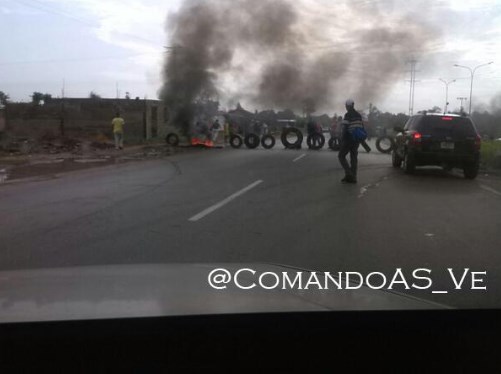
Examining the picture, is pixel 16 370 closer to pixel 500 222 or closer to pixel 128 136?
pixel 500 222

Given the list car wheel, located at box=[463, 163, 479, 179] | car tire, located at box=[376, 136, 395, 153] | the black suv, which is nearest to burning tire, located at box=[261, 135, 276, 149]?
car tire, located at box=[376, 136, 395, 153]

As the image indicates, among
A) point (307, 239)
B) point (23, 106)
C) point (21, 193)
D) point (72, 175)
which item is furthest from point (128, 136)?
point (307, 239)

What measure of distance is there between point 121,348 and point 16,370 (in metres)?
0.36

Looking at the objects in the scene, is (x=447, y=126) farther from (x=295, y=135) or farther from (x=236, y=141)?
(x=236, y=141)

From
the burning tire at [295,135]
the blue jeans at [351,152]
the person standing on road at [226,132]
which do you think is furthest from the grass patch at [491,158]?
the person standing on road at [226,132]

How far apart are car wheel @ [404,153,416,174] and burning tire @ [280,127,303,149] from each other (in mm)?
12140

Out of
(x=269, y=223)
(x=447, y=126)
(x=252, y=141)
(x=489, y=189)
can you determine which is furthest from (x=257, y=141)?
(x=269, y=223)

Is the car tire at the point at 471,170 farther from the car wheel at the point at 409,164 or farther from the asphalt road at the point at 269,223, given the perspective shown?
the car wheel at the point at 409,164

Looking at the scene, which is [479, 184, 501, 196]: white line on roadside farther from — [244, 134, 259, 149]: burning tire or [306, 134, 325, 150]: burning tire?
[244, 134, 259, 149]: burning tire

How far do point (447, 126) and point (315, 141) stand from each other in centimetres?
1260

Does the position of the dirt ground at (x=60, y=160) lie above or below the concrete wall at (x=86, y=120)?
below

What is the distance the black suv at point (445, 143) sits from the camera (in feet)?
46.9

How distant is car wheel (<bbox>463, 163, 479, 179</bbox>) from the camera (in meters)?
14.3

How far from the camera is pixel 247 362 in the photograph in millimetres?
2252
